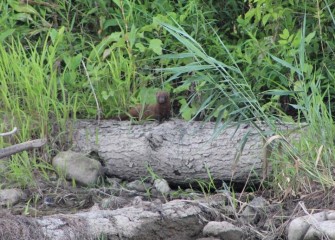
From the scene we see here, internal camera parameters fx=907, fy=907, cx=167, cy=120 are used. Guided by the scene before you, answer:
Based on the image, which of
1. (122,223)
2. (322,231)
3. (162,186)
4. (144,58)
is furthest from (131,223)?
(144,58)

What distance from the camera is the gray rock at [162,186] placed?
222 inches

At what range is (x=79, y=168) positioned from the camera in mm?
5727

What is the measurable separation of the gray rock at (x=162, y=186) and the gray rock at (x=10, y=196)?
2.70 ft

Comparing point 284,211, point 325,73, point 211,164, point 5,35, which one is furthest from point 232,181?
point 5,35

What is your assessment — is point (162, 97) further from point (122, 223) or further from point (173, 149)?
point (122, 223)

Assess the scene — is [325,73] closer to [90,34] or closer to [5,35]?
[90,34]

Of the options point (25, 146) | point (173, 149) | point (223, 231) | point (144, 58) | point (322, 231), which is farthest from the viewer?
point (144, 58)

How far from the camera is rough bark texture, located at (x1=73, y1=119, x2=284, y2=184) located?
220 inches

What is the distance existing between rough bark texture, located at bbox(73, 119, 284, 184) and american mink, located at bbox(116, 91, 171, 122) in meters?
0.16

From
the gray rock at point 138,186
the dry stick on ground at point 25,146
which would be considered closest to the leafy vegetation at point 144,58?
the gray rock at point 138,186

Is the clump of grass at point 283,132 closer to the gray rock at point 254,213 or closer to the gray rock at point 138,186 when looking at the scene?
the gray rock at point 254,213

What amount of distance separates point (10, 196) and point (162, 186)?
36.9 inches

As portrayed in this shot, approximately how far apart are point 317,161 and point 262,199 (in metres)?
0.50

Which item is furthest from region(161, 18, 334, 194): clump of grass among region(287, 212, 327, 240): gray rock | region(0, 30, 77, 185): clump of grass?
region(0, 30, 77, 185): clump of grass
